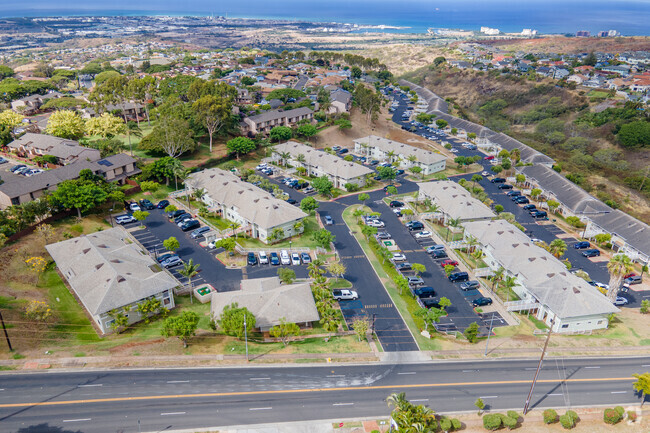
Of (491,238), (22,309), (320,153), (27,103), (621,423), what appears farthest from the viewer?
(27,103)

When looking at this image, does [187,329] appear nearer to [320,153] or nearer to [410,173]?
[320,153]

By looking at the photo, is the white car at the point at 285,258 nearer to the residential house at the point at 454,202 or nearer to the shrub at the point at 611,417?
the residential house at the point at 454,202

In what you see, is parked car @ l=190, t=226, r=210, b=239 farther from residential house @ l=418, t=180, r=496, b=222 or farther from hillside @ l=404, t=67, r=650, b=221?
hillside @ l=404, t=67, r=650, b=221

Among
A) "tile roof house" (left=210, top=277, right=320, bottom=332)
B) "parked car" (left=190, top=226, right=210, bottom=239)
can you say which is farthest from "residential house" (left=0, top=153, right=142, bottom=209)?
"tile roof house" (left=210, top=277, right=320, bottom=332)

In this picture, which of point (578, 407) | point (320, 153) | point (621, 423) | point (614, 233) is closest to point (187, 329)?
point (578, 407)

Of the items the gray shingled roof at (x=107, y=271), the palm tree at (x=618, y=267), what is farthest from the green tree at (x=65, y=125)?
the palm tree at (x=618, y=267)

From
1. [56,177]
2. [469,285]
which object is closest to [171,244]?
[56,177]
